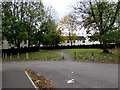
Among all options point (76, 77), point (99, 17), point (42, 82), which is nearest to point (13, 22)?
point (99, 17)

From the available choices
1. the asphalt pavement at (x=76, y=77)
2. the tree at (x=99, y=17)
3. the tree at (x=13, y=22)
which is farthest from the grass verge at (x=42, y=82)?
the tree at (x=13, y=22)

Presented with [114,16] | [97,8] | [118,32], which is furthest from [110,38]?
[97,8]

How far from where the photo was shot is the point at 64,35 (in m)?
39.7

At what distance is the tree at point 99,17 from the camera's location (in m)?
15.4

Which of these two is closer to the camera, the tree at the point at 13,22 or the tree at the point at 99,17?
the tree at the point at 99,17

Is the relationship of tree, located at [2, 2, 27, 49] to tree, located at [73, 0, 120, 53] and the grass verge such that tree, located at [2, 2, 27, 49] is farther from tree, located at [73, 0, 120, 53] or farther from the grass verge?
the grass verge

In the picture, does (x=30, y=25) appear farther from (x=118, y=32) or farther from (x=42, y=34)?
(x=118, y=32)

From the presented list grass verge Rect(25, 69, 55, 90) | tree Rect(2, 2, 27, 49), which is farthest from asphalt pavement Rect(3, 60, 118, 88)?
tree Rect(2, 2, 27, 49)

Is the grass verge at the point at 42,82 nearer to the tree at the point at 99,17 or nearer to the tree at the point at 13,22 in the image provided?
the tree at the point at 99,17

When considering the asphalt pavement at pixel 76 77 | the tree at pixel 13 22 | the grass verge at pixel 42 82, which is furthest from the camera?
the tree at pixel 13 22

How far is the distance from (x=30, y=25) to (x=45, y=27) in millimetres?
3850

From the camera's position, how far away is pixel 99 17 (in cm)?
1691

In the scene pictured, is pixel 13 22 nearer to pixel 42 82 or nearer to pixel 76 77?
pixel 42 82

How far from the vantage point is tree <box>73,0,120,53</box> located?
1538 centimetres
